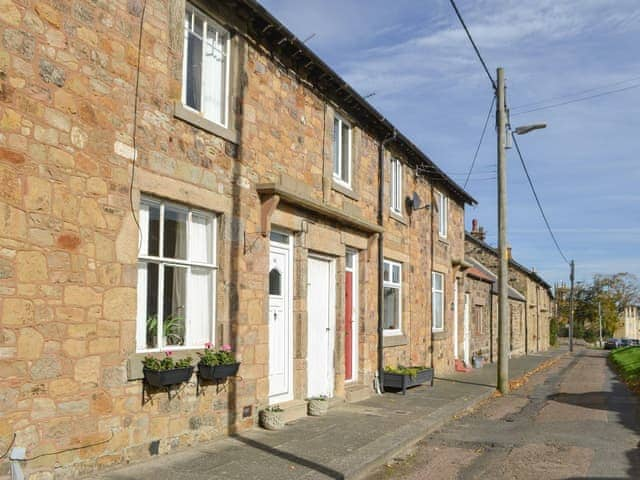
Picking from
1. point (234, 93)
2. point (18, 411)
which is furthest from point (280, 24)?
point (18, 411)

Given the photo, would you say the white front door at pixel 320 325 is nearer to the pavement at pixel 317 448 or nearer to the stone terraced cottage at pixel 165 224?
the stone terraced cottage at pixel 165 224

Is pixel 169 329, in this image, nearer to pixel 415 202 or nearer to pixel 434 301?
pixel 415 202

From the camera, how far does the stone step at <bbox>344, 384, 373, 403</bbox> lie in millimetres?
12273

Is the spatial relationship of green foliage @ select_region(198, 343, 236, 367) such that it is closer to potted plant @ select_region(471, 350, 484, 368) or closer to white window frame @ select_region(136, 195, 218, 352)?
white window frame @ select_region(136, 195, 218, 352)

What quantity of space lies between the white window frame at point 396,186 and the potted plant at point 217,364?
8109mm

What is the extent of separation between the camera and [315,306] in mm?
11578

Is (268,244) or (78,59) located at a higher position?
(78,59)

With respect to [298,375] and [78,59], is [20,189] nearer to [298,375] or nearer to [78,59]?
[78,59]

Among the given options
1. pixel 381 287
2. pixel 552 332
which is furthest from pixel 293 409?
pixel 552 332

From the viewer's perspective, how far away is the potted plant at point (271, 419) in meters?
9.17

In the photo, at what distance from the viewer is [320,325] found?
1171cm

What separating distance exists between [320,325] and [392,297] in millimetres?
4263

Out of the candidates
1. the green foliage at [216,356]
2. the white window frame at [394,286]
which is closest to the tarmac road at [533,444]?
the green foliage at [216,356]

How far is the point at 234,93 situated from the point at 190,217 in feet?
6.60
